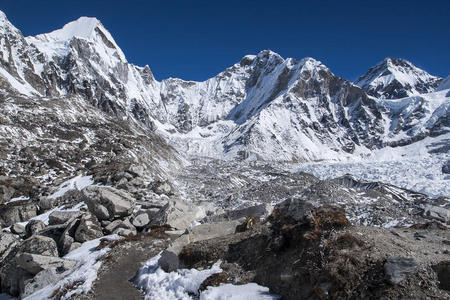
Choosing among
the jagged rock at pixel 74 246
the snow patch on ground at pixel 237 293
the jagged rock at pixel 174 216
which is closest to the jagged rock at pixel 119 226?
the jagged rock at pixel 174 216

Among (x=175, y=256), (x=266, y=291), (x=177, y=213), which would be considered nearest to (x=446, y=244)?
(x=266, y=291)

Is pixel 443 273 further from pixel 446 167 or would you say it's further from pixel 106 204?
pixel 446 167

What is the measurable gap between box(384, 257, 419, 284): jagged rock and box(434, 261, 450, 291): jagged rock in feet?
1.59

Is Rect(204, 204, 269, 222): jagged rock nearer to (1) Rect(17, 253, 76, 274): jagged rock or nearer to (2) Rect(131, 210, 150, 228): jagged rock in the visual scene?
(2) Rect(131, 210, 150, 228): jagged rock

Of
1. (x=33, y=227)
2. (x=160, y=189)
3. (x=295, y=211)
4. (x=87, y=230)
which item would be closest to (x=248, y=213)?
(x=295, y=211)

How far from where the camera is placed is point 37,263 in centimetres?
1591

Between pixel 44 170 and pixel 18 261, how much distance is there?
31963 mm

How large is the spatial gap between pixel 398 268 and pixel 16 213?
101ft

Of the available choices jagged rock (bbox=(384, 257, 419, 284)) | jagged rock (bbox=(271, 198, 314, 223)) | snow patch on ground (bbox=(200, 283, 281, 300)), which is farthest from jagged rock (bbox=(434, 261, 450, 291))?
snow patch on ground (bbox=(200, 283, 281, 300))

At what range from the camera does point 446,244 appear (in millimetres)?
10336

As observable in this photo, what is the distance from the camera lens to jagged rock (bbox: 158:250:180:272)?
1310 cm

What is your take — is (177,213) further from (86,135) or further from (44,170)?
(86,135)

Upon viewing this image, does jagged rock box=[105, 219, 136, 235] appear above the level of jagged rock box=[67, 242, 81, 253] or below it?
above

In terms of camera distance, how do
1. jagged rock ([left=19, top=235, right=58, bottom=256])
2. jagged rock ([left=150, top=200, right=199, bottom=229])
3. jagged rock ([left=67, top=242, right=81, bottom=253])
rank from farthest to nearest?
jagged rock ([left=150, top=200, right=199, bottom=229]) < jagged rock ([left=67, top=242, right=81, bottom=253]) < jagged rock ([left=19, top=235, right=58, bottom=256])
